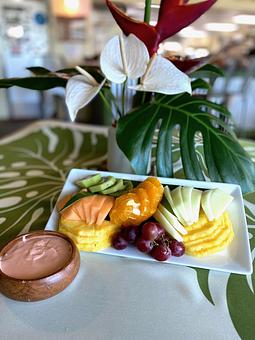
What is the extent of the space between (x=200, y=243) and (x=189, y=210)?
0.07 m

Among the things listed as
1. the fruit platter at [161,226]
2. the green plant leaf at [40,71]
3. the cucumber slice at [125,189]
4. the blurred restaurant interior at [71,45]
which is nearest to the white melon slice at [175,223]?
the fruit platter at [161,226]

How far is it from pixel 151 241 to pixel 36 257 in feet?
0.70

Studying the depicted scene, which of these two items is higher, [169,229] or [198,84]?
[198,84]

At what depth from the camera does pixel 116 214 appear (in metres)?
0.61

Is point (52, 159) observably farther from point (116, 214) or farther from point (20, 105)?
point (20, 105)

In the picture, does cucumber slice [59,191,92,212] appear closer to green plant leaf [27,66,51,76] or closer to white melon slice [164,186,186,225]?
white melon slice [164,186,186,225]

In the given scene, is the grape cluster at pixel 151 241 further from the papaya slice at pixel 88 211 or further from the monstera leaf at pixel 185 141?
the monstera leaf at pixel 185 141

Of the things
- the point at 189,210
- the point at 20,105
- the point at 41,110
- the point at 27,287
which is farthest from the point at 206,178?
the point at 20,105

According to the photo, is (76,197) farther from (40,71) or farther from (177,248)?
(40,71)

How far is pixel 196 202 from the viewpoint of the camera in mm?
633

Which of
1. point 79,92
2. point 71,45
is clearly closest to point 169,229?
point 79,92

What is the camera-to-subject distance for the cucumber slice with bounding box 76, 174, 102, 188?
0.71 m

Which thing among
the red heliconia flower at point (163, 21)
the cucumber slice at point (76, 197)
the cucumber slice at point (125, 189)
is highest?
the red heliconia flower at point (163, 21)

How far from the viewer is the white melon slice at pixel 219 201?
628 millimetres
